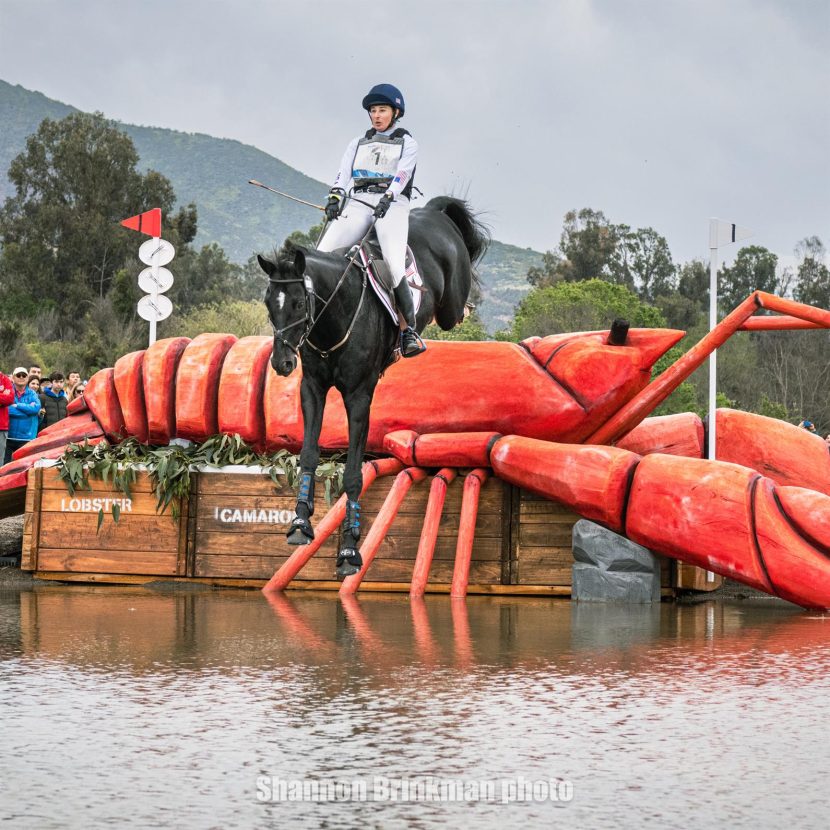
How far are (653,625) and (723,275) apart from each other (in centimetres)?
6450

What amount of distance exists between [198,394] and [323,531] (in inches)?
91.5

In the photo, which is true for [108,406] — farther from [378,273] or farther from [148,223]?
[378,273]

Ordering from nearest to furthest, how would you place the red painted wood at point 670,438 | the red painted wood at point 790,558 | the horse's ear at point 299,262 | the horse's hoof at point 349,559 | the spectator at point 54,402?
the horse's ear at point 299,262 < the horse's hoof at point 349,559 < the red painted wood at point 790,558 < the red painted wood at point 670,438 < the spectator at point 54,402

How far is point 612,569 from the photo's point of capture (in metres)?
10.3

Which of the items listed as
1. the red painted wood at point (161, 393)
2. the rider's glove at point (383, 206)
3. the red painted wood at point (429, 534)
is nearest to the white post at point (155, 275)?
the red painted wood at point (161, 393)

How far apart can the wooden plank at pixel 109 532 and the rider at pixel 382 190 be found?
3.92 meters

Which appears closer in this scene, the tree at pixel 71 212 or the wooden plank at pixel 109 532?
the wooden plank at pixel 109 532

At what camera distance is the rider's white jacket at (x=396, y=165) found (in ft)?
28.4

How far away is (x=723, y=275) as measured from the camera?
230ft

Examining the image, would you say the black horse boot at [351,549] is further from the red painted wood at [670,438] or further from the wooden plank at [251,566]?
the red painted wood at [670,438]

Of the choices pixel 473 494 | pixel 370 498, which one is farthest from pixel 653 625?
pixel 370 498

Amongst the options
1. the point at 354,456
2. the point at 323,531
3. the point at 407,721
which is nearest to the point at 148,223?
the point at 323,531

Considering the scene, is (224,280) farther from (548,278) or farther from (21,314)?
(548,278)

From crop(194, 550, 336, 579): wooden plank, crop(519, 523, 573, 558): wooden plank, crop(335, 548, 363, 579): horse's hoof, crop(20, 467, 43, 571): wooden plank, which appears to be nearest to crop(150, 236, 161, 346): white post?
crop(20, 467, 43, 571): wooden plank
